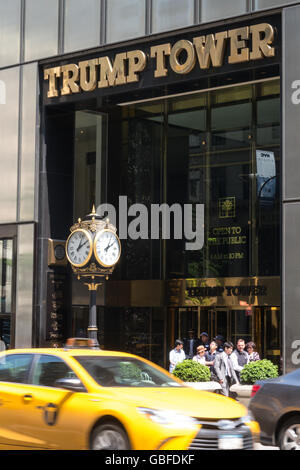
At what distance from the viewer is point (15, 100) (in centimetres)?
2377

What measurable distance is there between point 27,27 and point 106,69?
3.23 meters

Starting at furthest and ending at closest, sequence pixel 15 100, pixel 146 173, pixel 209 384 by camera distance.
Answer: pixel 146 173 → pixel 15 100 → pixel 209 384

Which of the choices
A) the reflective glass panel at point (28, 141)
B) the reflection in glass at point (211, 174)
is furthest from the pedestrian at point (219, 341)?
the reflective glass panel at point (28, 141)

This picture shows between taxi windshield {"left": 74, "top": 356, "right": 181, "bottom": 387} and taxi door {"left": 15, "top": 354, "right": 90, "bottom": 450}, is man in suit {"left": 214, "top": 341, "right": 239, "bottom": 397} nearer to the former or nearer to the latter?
taxi windshield {"left": 74, "top": 356, "right": 181, "bottom": 387}

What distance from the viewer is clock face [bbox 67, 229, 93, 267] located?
1877 cm

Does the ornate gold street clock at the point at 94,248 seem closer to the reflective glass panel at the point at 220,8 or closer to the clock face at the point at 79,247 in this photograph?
the clock face at the point at 79,247

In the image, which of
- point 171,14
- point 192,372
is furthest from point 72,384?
point 171,14

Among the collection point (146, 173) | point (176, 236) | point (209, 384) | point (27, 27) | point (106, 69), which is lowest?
point (209, 384)

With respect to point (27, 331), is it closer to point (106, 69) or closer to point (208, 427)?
point (106, 69)

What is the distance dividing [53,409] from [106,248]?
884 cm
